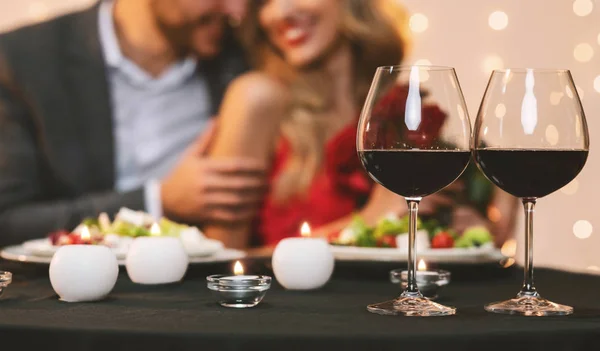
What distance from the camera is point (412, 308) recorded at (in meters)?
0.96

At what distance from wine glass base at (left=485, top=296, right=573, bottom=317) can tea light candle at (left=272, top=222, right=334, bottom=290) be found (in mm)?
277

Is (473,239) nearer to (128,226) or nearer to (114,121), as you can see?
(128,226)

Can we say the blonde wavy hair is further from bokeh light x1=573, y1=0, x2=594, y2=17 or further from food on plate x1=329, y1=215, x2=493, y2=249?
food on plate x1=329, y1=215, x2=493, y2=249

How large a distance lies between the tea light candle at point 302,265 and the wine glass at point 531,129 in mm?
282

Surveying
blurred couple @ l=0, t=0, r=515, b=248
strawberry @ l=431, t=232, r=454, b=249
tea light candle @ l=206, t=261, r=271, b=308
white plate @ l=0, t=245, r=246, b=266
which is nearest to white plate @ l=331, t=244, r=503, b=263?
strawberry @ l=431, t=232, r=454, b=249

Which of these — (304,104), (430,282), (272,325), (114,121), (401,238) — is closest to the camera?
(272,325)

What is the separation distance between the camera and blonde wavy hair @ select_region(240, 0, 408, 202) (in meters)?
3.49

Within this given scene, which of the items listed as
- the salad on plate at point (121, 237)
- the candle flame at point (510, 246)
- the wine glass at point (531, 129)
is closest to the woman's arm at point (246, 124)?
the candle flame at point (510, 246)

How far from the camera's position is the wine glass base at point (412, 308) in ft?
3.11

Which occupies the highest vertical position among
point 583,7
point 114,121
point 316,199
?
point 583,7

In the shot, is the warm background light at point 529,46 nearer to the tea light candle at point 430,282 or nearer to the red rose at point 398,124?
the tea light candle at point 430,282

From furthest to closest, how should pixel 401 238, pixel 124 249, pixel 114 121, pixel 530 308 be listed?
pixel 114 121, pixel 401 238, pixel 124 249, pixel 530 308

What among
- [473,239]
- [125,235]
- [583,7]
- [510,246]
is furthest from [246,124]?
[125,235]

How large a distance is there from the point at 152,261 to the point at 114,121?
228 centimetres
